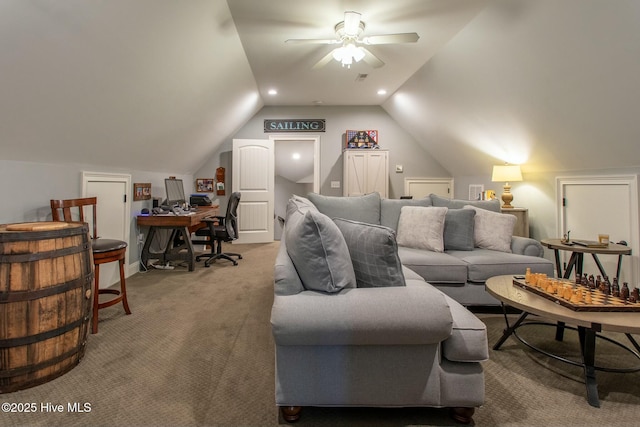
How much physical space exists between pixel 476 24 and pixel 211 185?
15.1ft

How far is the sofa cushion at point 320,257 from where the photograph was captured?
1.36 meters

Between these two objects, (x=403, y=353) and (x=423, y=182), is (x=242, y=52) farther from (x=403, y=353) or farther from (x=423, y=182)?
(x=423, y=182)

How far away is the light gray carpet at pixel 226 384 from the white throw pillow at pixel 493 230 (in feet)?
2.19

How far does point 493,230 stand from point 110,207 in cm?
369

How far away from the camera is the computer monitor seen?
4.06 metres

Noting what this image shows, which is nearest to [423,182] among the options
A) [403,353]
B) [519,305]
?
[519,305]

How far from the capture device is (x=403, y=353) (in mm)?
1286

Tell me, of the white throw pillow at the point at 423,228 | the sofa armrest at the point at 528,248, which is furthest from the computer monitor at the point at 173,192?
the sofa armrest at the point at 528,248

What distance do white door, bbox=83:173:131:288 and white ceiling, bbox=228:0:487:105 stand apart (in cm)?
196

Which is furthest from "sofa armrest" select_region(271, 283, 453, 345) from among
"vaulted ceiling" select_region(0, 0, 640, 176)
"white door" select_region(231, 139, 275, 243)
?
"white door" select_region(231, 139, 275, 243)

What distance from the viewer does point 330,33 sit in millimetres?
3127

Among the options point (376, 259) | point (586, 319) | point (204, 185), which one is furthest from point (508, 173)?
point (204, 185)

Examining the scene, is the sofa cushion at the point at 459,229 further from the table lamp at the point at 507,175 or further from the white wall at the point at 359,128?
the white wall at the point at 359,128

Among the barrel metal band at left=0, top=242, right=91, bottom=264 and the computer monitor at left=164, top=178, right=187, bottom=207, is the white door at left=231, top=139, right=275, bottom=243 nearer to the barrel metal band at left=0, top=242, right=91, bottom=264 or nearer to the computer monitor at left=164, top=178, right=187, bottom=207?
the computer monitor at left=164, top=178, right=187, bottom=207
